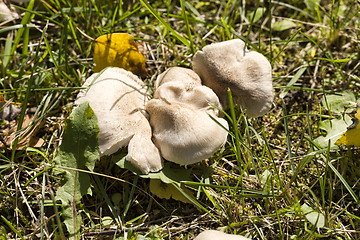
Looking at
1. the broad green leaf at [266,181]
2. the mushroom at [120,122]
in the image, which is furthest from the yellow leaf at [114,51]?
the broad green leaf at [266,181]

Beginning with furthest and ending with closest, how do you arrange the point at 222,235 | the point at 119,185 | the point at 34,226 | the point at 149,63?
the point at 149,63
the point at 119,185
the point at 34,226
the point at 222,235

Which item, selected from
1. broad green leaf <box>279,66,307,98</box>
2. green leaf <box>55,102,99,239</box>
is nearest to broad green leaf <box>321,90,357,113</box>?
broad green leaf <box>279,66,307,98</box>

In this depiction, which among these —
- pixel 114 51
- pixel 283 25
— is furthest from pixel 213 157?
pixel 283 25

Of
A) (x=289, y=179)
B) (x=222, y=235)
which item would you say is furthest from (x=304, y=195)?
(x=222, y=235)

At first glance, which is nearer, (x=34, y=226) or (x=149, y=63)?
(x=34, y=226)

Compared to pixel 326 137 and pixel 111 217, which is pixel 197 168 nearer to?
pixel 111 217

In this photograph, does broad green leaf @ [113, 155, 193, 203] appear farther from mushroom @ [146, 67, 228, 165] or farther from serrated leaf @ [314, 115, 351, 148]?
serrated leaf @ [314, 115, 351, 148]
